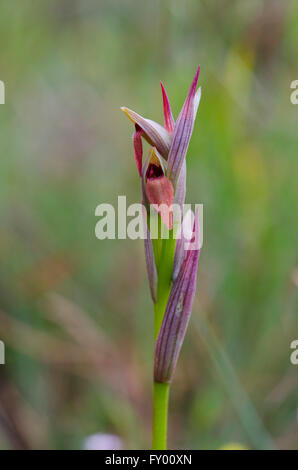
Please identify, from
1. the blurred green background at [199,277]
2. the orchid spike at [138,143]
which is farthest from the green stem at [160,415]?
the blurred green background at [199,277]

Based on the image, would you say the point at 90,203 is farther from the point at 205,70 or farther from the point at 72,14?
the point at 72,14

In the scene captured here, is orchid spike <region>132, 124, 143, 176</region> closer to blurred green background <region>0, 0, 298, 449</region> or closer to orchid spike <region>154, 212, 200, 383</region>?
orchid spike <region>154, 212, 200, 383</region>

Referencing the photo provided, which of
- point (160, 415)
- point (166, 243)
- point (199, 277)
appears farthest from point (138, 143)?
point (199, 277)

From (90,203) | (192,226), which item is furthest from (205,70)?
(192,226)

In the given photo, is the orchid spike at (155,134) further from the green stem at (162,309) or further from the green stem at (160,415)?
the green stem at (160,415)

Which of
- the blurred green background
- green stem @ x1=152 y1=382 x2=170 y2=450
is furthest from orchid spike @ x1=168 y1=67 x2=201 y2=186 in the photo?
the blurred green background

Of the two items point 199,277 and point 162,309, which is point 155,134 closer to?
point 162,309
